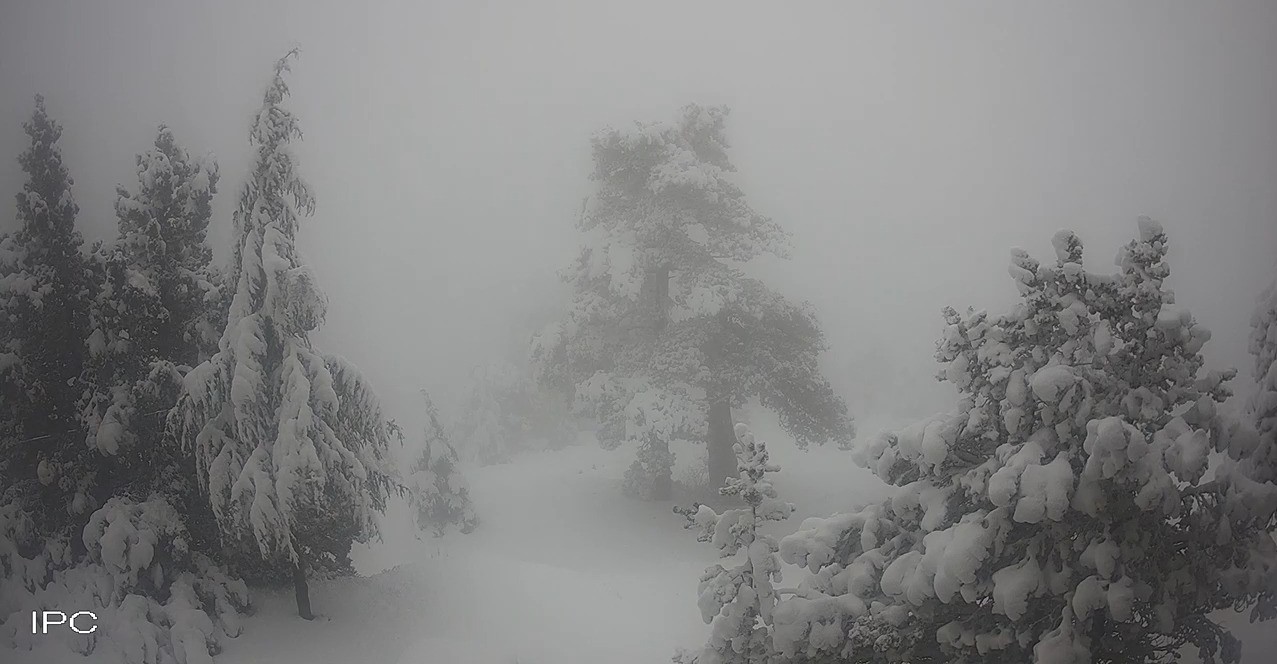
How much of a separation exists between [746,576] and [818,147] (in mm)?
41218

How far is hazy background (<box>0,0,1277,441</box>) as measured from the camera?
9844 mm

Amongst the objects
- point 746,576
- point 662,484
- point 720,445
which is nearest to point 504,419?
point 662,484

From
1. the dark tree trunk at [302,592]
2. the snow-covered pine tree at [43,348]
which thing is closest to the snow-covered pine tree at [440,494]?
the dark tree trunk at [302,592]

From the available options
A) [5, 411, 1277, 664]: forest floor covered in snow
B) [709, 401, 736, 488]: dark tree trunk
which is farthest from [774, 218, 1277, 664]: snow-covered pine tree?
[709, 401, 736, 488]: dark tree trunk

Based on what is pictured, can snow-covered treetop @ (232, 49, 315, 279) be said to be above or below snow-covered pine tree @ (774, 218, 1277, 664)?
above

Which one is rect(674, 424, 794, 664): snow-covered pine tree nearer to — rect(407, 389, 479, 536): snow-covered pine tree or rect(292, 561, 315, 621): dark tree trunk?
rect(292, 561, 315, 621): dark tree trunk

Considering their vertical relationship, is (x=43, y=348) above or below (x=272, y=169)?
below

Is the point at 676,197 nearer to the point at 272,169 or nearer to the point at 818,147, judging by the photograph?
the point at 272,169

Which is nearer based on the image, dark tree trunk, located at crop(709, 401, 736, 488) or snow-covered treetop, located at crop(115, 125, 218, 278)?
snow-covered treetop, located at crop(115, 125, 218, 278)

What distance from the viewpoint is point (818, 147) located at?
138ft

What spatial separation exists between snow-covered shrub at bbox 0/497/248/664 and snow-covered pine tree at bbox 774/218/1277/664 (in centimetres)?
734

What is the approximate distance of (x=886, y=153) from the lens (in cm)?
Answer: 3406

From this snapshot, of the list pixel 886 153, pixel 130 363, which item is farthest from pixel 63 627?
pixel 886 153

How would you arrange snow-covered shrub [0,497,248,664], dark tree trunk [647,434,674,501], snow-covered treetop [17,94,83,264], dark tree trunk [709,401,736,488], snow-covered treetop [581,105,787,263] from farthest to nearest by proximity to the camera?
1. dark tree trunk [647,434,674,501]
2. dark tree trunk [709,401,736,488]
3. snow-covered treetop [581,105,787,263]
4. snow-covered treetop [17,94,83,264]
5. snow-covered shrub [0,497,248,664]
